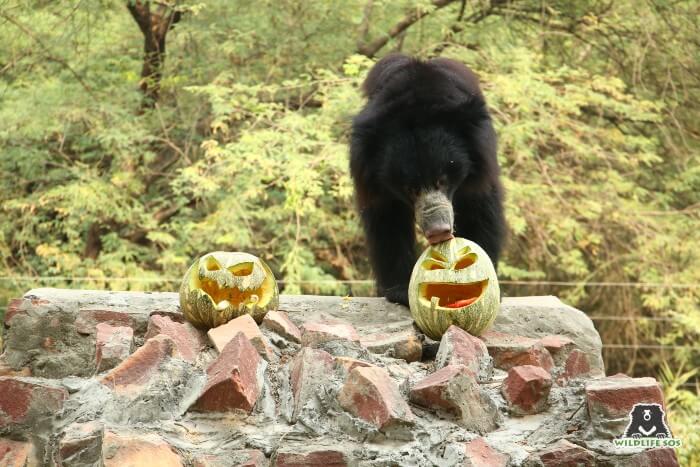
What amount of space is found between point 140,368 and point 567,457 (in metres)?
0.95

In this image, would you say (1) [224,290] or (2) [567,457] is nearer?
(2) [567,457]

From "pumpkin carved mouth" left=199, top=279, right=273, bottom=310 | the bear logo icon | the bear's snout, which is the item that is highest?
the bear's snout

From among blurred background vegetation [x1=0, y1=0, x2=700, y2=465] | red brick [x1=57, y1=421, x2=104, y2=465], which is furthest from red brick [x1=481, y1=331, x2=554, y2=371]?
blurred background vegetation [x1=0, y1=0, x2=700, y2=465]

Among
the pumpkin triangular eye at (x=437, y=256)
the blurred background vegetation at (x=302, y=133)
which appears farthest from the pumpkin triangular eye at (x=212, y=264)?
the blurred background vegetation at (x=302, y=133)

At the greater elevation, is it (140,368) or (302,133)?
(302,133)

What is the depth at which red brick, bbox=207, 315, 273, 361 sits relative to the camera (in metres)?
2.10

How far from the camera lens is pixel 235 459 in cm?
175

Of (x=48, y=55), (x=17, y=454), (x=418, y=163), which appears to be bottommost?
(x=17, y=454)

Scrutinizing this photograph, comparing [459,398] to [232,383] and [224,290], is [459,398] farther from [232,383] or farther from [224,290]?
[224,290]

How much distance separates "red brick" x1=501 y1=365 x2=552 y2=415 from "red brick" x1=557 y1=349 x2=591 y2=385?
204mm

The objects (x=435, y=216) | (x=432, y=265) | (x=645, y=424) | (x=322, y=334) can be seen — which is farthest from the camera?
(x=435, y=216)

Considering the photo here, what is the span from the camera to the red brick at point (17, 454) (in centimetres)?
190

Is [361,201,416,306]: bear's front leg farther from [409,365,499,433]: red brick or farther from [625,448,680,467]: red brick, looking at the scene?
[625,448,680,467]: red brick

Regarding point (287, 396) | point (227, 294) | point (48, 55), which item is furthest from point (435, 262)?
point (48, 55)
